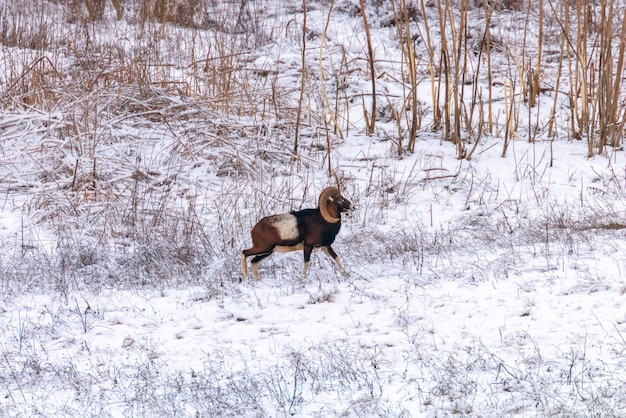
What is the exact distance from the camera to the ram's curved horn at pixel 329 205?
534 cm

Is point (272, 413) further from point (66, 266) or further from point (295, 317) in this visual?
point (66, 266)

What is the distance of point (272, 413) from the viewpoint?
3.80 meters

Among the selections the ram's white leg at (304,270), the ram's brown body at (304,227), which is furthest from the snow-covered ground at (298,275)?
the ram's brown body at (304,227)

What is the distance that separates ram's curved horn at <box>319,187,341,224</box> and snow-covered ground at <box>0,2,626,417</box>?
1.85 feet

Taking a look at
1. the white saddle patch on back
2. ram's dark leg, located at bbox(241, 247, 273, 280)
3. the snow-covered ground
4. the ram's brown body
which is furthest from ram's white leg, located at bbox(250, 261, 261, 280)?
the white saddle patch on back

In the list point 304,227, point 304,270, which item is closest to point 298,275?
point 304,270

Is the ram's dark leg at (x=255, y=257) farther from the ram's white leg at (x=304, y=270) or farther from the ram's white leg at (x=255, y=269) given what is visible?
the ram's white leg at (x=304, y=270)

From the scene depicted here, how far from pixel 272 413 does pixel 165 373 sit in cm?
81

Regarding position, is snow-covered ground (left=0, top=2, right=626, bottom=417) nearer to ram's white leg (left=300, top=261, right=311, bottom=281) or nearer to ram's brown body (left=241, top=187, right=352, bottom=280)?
ram's white leg (left=300, top=261, right=311, bottom=281)

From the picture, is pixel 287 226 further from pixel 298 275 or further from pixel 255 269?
pixel 298 275

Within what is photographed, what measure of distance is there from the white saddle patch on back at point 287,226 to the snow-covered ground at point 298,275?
47cm

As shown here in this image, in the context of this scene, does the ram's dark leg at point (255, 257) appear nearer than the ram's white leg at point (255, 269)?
Yes

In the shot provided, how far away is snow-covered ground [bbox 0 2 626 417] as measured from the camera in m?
4.03

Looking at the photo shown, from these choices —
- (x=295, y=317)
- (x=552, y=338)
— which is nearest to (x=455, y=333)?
(x=552, y=338)
